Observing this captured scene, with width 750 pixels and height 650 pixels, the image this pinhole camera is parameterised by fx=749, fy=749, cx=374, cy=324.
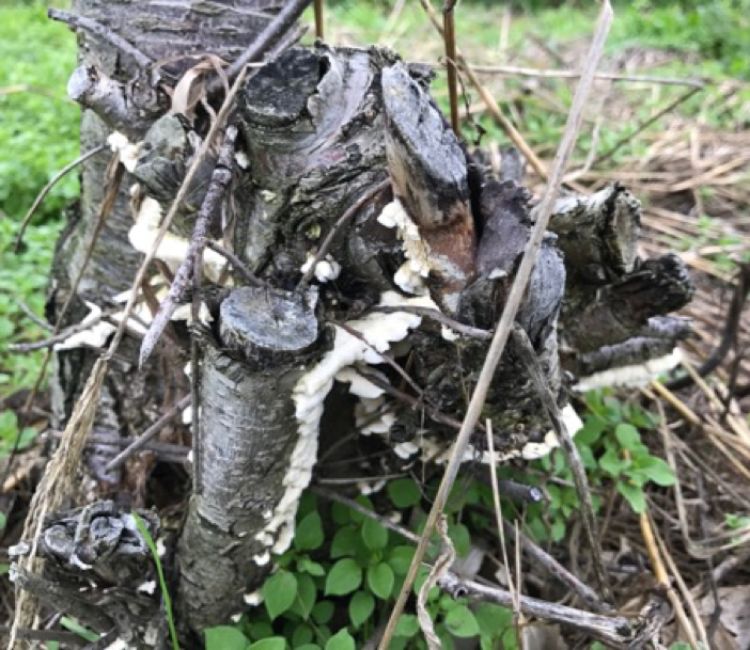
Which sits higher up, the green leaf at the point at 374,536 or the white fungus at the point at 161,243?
the white fungus at the point at 161,243

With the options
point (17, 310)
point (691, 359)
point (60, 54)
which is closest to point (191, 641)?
point (17, 310)

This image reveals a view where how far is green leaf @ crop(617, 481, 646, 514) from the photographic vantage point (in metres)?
1.38

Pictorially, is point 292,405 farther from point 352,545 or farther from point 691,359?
point 691,359

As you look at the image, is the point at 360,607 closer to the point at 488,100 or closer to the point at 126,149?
the point at 126,149

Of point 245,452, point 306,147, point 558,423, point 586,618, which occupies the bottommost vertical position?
point 586,618

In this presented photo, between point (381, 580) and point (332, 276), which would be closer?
point (332, 276)

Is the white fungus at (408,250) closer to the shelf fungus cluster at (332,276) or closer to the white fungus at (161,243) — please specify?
the shelf fungus cluster at (332,276)

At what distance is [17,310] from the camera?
2137 mm

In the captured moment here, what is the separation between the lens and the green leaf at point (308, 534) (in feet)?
4.12

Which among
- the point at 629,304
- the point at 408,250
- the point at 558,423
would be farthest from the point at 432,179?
the point at 629,304

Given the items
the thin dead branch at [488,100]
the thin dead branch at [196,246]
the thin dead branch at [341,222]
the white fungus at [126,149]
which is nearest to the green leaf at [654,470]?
the thin dead branch at [488,100]

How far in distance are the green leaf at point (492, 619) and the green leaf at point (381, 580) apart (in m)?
0.16

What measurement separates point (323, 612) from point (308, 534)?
14 cm

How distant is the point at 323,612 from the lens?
1.28 m
